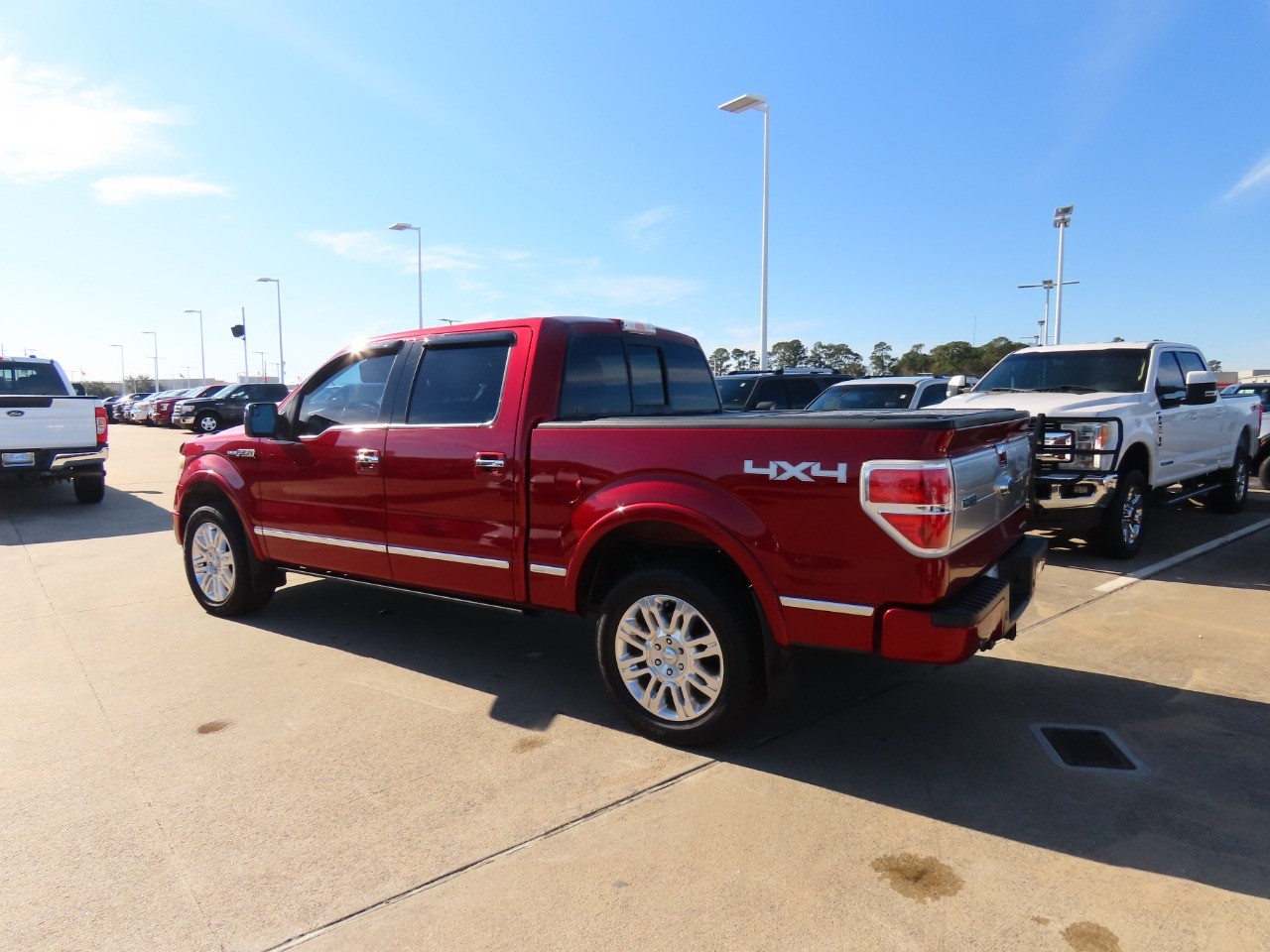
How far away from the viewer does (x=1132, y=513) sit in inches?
297

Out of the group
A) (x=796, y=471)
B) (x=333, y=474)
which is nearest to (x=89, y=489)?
(x=333, y=474)

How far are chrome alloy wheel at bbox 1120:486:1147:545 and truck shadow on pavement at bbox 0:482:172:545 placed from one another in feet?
33.2

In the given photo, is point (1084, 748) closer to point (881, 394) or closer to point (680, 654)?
point (680, 654)

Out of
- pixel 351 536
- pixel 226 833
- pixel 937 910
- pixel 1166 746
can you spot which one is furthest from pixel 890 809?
pixel 351 536

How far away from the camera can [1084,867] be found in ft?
8.98

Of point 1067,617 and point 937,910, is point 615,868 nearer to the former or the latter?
point 937,910

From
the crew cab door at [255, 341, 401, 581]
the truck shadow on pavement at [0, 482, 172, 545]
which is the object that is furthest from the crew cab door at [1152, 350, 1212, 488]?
the truck shadow on pavement at [0, 482, 172, 545]

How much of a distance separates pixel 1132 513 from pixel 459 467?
6445 millimetres

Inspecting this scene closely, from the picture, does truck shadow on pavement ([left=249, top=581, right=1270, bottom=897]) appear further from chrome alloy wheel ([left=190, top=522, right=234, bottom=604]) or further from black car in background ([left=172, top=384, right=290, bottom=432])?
black car in background ([left=172, top=384, right=290, bottom=432])

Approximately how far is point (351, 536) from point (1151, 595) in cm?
581

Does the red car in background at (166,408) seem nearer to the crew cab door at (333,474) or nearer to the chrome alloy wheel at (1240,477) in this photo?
the crew cab door at (333,474)

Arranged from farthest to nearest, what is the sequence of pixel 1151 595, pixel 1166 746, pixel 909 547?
pixel 1151 595 < pixel 1166 746 < pixel 909 547

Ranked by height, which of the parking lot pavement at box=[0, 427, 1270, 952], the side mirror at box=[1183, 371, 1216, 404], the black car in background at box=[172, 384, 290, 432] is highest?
the side mirror at box=[1183, 371, 1216, 404]

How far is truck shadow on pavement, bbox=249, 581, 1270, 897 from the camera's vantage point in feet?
9.70
